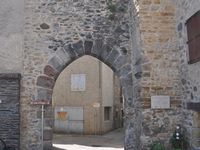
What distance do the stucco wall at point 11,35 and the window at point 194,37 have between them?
504cm

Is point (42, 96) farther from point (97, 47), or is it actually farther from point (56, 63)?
point (97, 47)

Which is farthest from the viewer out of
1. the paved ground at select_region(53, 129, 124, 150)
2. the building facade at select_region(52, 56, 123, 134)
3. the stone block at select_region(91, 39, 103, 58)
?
the building facade at select_region(52, 56, 123, 134)

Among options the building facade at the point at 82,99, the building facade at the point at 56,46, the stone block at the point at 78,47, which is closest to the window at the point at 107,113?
the building facade at the point at 82,99

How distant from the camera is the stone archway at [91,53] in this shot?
36.4ft

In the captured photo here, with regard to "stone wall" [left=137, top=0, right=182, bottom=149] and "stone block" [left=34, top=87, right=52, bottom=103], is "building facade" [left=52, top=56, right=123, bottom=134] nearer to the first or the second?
"stone block" [left=34, top=87, right=52, bottom=103]

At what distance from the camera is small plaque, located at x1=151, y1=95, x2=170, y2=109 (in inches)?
368

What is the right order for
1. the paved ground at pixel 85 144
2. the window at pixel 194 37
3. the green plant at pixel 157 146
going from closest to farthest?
the window at pixel 194 37 < the green plant at pixel 157 146 < the paved ground at pixel 85 144

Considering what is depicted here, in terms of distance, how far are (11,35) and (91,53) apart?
2.37m

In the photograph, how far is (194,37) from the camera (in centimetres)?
806

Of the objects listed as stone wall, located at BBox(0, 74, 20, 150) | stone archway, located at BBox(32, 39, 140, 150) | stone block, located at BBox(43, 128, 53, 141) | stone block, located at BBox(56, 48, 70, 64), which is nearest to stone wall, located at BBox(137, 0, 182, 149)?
stone archway, located at BBox(32, 39, 140, 150)

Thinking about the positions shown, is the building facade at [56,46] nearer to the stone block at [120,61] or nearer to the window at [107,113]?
the stone block at [120,61]

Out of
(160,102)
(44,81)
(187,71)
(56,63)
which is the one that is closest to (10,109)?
(44,81)

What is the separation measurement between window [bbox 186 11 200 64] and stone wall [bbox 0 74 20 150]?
197 inches

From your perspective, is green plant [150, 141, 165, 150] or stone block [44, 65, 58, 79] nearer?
green plant [150, 141, 165, 150]
